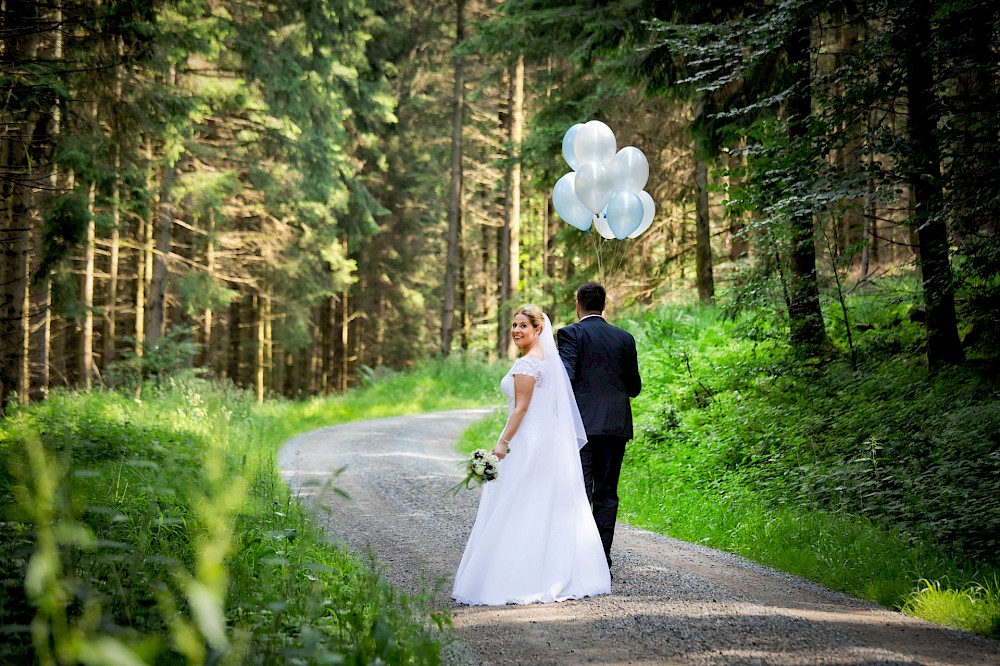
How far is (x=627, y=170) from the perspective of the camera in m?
10.1

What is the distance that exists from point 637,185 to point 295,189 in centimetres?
1435

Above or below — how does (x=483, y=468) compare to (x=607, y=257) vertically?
below

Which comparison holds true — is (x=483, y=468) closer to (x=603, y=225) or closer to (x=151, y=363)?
(x=603, y=225)

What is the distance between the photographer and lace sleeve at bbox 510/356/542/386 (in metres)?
5.93

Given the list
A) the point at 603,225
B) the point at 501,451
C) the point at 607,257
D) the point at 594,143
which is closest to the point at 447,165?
the point at 607,257

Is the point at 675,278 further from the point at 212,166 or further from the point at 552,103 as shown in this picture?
the point at 212,166

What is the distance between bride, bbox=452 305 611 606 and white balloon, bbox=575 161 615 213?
14.4ft

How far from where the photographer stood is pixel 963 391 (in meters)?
8.10

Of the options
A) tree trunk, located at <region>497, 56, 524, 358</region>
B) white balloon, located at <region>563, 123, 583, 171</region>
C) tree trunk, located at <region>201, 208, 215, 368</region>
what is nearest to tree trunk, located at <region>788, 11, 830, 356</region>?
white balloon, located at <region>563, 123, 583, 171</region>

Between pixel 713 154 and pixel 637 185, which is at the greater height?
pixel 713 154

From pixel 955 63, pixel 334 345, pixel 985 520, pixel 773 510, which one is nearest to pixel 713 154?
pixel 955 63

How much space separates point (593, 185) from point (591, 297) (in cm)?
411

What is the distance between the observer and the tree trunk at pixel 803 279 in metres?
9.99

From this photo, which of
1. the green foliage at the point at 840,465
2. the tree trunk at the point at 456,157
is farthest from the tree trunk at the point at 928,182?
the tree trunk at the point at 456,157
